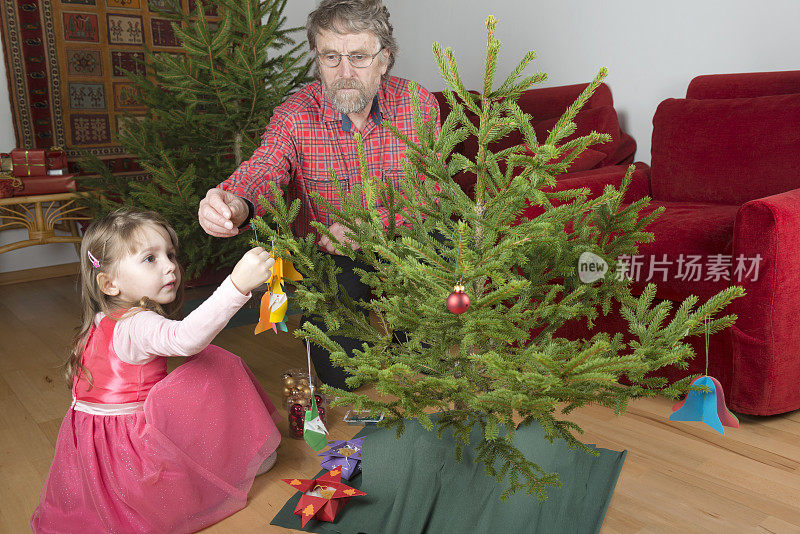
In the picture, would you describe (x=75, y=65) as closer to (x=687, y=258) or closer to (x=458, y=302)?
(x=687, y=258)

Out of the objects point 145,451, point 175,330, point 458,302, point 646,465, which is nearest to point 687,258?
point 646,465

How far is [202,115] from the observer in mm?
2531

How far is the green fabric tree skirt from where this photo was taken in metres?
1.37

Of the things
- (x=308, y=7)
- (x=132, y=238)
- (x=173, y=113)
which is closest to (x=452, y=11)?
(x=308, y=7)

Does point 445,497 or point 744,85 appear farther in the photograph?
point 744,85

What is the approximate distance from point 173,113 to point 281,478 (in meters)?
1.60

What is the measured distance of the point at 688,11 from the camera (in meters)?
2.73

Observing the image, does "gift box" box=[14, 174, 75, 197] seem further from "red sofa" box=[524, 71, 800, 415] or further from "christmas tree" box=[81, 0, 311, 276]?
"red sofa" box=[524, 71, 800, 415]

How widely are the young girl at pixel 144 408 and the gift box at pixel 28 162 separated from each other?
2312 mm

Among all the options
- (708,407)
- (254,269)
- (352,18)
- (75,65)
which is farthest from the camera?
(75,65)

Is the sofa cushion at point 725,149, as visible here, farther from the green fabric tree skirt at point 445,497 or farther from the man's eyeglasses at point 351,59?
the green fabric tree skirt at point 445,497

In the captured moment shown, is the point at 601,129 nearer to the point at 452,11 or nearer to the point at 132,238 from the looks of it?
the point at 452,11

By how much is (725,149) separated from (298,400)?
66.4 inches

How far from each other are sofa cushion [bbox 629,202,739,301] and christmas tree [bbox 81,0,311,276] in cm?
145
